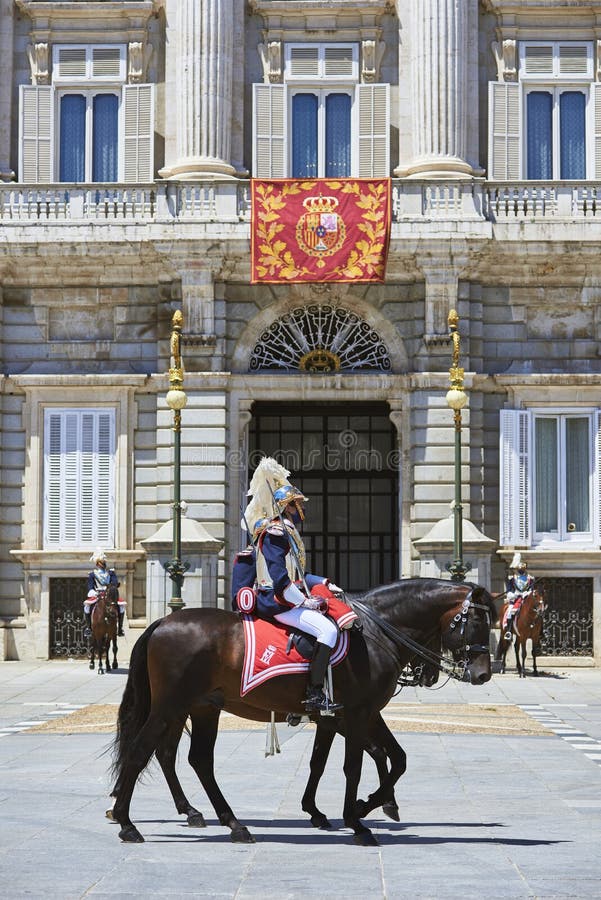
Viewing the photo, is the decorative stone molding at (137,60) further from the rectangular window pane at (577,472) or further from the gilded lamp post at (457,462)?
the rectangular window pane at (577,472)

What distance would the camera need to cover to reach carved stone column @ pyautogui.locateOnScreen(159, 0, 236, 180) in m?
33.4

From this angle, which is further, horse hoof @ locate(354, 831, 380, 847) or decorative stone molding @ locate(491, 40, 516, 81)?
decorative stone molding @ locate(491, 40, 516, 81)

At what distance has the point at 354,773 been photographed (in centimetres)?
1181

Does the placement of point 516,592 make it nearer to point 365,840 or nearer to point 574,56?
point 574,56

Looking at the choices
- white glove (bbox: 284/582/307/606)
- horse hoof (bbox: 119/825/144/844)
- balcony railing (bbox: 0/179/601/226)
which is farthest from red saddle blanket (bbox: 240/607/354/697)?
balcony railing (bbox: 0/179/601/226)

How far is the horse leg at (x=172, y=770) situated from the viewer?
39.6 ft

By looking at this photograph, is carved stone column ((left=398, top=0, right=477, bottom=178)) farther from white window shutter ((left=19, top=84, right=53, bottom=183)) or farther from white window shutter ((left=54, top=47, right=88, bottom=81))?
white window shutter ((left=19, top=84, right=53, bottom=183))

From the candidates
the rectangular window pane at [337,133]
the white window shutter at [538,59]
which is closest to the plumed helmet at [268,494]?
the rectangular window pane at [337,133]

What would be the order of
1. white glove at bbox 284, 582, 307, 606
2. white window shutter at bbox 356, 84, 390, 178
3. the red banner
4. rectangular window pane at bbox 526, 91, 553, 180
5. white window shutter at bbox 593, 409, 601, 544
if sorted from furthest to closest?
rectangular window pane at bbox 526, 91, 553, 180
white window shutter at bbox 356, 84, 390, 178
white window shutter at bbox 593, 409, 601, 544
the red banner
white glove at bbox 284, 582, 307, 606

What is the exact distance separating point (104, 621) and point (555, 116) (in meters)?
14.4

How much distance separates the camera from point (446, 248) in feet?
107

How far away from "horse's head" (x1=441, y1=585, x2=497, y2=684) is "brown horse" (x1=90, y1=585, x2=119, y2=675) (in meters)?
17.7

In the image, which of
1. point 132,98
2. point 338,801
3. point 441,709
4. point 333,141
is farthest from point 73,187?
point 338,801

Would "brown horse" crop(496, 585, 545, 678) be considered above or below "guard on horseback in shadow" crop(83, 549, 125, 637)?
below
